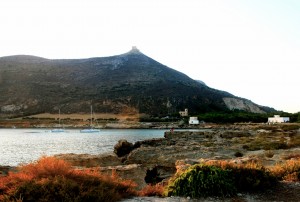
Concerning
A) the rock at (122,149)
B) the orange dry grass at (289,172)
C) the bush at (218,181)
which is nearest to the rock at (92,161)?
the rock at (122,149)

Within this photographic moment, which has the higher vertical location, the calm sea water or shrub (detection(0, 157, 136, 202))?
shrub (detection(0, 157, 136, 202))

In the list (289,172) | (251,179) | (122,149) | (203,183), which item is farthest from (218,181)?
(122,149)

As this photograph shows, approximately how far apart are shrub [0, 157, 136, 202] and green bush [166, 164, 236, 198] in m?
1.39

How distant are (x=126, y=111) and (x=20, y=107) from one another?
5453cm

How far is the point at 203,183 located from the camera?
34.3 feet

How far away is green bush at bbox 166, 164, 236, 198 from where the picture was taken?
34.2 feet

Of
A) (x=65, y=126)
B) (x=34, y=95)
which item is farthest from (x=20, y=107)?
(x=65, y=126)

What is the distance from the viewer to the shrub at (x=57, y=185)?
8.94 meters

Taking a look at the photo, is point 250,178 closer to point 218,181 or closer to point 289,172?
point 218,181

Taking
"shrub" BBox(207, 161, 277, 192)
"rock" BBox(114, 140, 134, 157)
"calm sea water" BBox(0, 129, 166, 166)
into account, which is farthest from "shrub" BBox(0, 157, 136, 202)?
"rock" BBox(114, 140, 134, 157)

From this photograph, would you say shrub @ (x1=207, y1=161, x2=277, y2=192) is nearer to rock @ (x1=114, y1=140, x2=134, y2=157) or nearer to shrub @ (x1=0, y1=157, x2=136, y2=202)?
shrub @ (x1=0, y1=157, x2=136, y2=202)

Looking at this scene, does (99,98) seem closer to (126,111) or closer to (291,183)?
(126,111)

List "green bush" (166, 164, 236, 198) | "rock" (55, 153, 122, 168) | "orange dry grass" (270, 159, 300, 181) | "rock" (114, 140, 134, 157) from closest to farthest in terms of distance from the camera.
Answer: "green bush" (166, 164, 236, 198) → "orange dry grass" (270, 159, 300, 181) → "rock" (55, 153, 122, 168) → "rock" (114, 140, 134, 157)

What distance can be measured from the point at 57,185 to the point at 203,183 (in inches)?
163
